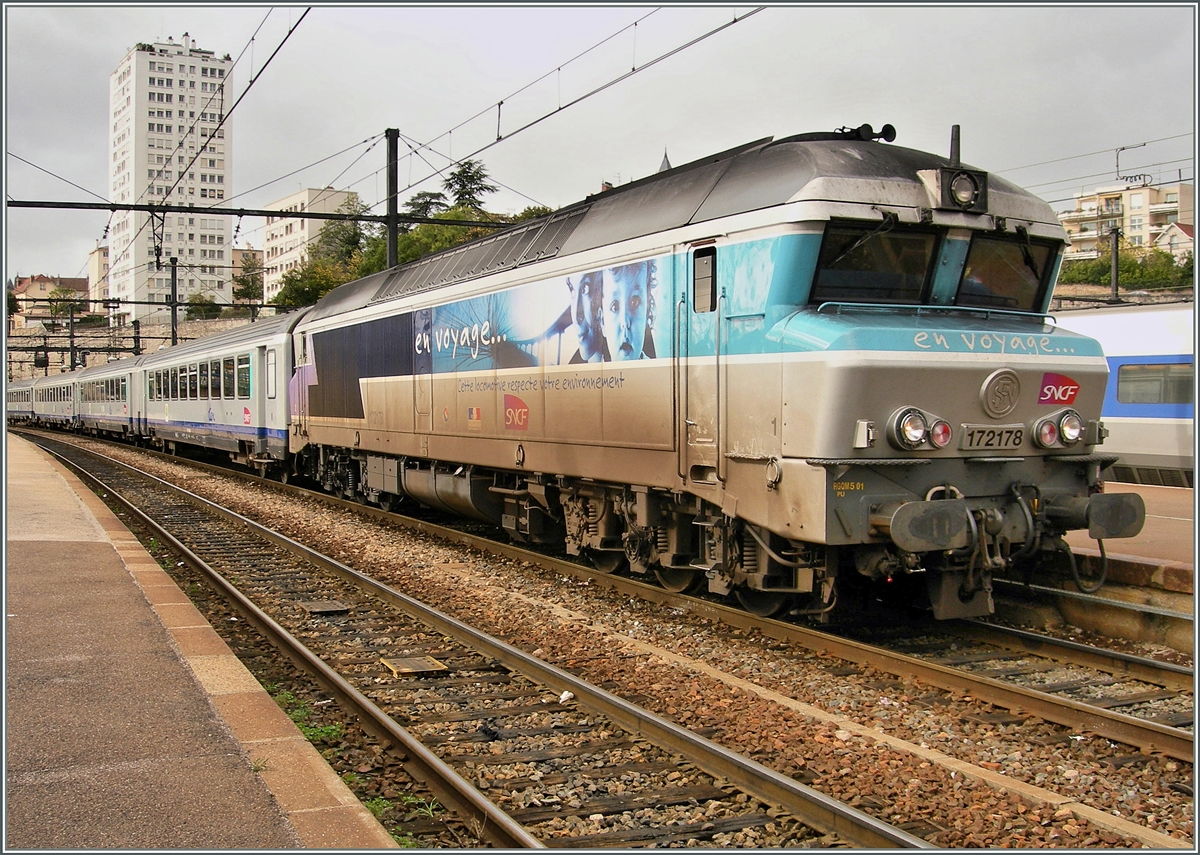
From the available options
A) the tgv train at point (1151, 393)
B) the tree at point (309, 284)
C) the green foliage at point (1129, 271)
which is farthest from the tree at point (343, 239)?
the tgv train at point (1151, 393)

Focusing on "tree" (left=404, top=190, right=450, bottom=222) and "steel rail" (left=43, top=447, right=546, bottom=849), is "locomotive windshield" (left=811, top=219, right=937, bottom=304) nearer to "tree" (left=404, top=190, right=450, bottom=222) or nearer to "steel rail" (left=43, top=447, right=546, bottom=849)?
"steel rail" (left=43, top=447, right=546, bottom=849)

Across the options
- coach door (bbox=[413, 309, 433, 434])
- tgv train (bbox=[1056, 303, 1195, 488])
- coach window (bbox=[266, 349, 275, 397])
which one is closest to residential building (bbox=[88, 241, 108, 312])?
coach window (bbox=[266, 349, 275, 397])

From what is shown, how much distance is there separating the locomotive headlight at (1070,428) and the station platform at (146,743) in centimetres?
574

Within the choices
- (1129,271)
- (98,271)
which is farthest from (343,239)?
(1129,271)

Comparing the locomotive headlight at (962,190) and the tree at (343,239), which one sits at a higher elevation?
the tree at (343,239)

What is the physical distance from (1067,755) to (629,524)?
463 cm

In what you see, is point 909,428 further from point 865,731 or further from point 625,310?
point 625,310

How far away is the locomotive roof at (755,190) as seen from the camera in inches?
282

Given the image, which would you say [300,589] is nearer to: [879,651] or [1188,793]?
[879,651]

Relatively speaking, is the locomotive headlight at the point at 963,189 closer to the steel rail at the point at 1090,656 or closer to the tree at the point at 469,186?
the steel rail at the point at 1090,656

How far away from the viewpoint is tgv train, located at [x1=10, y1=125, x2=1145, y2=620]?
6.80 m

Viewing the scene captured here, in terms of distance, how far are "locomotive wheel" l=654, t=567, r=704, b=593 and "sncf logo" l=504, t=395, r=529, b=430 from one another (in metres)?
2.33

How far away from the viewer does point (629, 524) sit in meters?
9.32

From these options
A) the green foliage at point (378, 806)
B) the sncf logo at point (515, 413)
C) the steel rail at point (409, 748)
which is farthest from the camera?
the sncf logo at point (515, 413)
